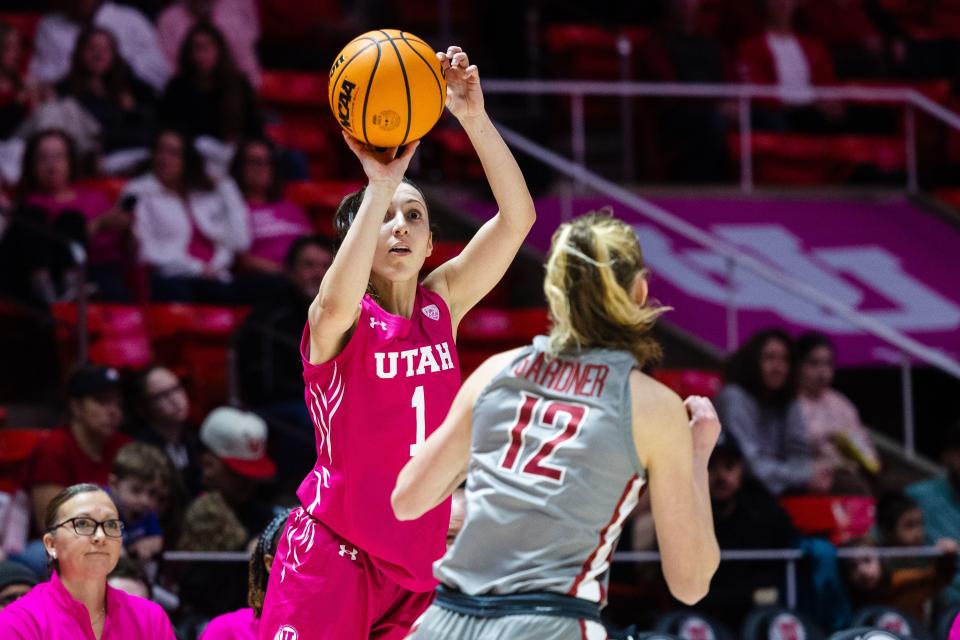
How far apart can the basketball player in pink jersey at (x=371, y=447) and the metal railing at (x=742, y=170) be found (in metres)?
5.05

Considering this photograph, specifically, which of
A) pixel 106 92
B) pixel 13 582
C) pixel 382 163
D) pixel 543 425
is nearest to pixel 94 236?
pixel 106 92

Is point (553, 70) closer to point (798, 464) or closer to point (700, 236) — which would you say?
point (700, 236)

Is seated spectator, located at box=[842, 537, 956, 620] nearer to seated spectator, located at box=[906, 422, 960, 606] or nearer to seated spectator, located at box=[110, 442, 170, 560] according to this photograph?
seated spectator, located at box=[906, 422, 960, 606]

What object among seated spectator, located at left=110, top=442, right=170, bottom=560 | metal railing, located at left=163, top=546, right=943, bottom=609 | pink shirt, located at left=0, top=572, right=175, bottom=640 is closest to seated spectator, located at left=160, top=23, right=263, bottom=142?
seated spectator, located at left=110, top=442, right=170, bottom=560

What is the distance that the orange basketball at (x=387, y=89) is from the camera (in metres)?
4.12

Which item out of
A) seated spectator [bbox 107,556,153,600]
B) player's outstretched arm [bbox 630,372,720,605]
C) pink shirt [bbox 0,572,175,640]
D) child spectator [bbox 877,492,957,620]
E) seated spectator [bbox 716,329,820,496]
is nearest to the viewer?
player's outstretched arm [bbox 630,372,720,605]

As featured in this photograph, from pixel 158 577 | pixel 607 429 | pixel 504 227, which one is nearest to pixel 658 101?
pixel 158 577

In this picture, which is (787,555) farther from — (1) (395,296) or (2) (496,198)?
(1) (395,296)

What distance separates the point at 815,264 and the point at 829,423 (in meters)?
2.26

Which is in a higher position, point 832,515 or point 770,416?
point 770,416

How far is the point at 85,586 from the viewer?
5.18 meters

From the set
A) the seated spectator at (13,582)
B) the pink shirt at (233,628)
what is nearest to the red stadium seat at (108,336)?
the seated spectator at (13,582)

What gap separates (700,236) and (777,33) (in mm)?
3263

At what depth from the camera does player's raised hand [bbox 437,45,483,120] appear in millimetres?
4371
